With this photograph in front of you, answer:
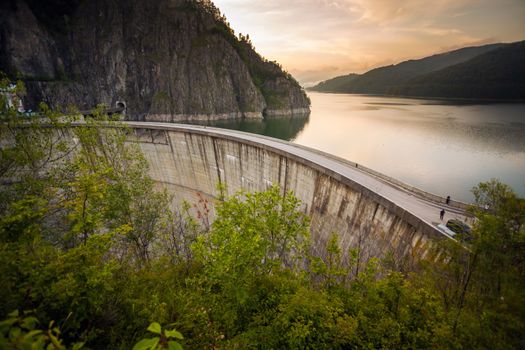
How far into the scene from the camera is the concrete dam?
42.5ft

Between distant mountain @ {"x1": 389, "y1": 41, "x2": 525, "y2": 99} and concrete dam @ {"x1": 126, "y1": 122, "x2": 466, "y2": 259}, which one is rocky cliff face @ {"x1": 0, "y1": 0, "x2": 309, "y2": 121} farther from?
distant mountain @ {"x1": 389, "y1": 41, "x2": 525, "y2": 99}

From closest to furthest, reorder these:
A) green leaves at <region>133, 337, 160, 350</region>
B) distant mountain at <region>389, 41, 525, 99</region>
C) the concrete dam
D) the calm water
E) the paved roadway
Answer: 1. green leaves at <region>133, 337, 160, 350</region>
2. the concrete dam
3. the paved roadway
4. the calm water
5. distant mountain at <region>389, 41, 525, 99</region>

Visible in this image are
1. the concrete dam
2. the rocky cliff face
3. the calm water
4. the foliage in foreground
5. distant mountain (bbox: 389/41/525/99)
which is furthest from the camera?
distant mountain (bbox: 389/41/525/99)

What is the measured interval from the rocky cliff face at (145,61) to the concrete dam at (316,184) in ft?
232

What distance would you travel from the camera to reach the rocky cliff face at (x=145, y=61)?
308ft

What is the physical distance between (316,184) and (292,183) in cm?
295

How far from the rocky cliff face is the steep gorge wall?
69.8m

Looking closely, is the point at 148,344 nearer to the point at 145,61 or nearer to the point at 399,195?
the point at 399,195

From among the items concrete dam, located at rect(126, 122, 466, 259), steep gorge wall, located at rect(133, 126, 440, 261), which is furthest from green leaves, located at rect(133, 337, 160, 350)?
steep gorge wall, located at rect(133, 126, 440, 261)

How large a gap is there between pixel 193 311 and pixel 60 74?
114 metres

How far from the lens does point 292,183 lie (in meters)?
21.3

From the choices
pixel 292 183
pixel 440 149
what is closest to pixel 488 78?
pixel 440 149

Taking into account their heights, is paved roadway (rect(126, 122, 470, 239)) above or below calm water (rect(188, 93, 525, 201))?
above

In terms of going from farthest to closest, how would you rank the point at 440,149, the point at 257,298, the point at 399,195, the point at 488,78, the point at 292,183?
the point at 488,78 → the point at 440,149 → the point at 292,183 → the point at 399,195 → the point at 257,298
